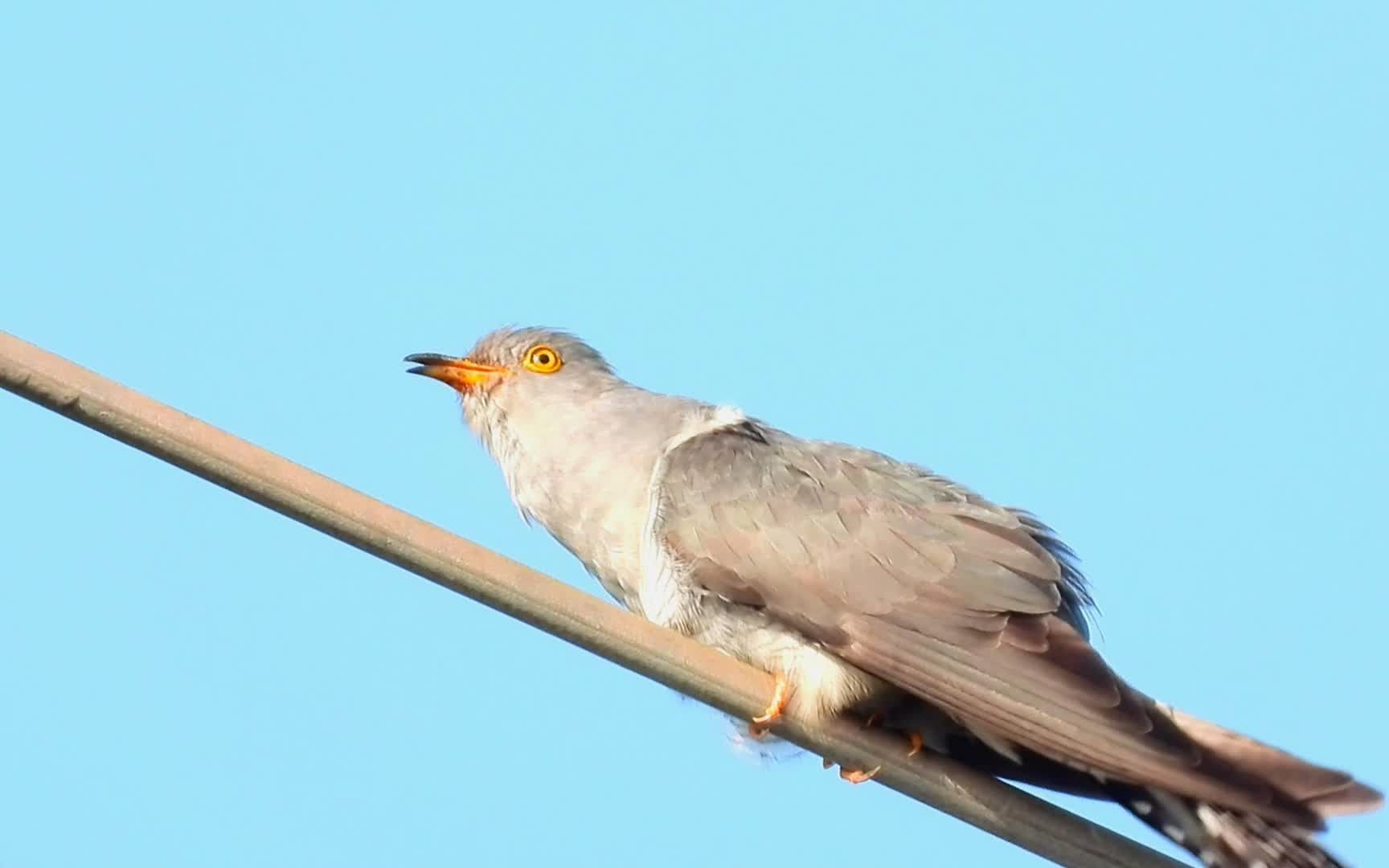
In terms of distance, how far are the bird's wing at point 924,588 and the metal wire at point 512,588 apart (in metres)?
0.24

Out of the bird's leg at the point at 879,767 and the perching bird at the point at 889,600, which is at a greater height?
the perching bird at the point at 889,600

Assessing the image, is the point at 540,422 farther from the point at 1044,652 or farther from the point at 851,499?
the point at 1044,652

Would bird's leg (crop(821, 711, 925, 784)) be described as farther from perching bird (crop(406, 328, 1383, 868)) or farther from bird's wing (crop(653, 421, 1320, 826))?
bird's wing (crop(653, 421, 1320, 826))

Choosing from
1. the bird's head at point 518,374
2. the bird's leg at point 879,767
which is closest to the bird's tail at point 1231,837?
the bird's leg at point 879,767

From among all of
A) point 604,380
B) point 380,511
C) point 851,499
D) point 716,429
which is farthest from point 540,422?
point 380,511

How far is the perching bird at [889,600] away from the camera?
16.1 ft

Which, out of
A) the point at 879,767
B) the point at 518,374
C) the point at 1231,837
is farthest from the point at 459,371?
the point at 1231,837

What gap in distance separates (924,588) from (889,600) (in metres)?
0.12

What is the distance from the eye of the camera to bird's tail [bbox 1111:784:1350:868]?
481cm

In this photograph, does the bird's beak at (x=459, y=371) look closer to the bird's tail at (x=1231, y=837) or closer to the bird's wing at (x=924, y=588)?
the bird's wing at (x=924, y=588)

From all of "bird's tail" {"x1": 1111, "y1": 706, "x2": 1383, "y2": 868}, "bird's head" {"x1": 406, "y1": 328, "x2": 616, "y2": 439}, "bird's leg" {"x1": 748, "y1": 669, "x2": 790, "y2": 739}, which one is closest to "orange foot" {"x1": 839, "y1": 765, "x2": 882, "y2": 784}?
"bird's leg" {"x1": 748, "y1": 669, "x2": 790, "y2": 739}

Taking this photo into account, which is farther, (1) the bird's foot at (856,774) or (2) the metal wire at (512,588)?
(1) the bird's foot at (856,774)

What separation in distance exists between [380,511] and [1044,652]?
2.26 metres

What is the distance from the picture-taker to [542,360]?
7152 mm
